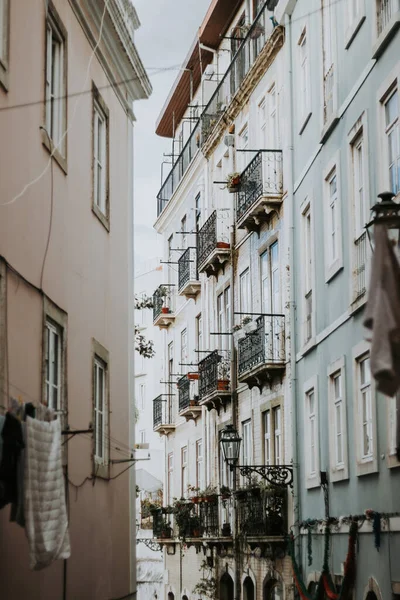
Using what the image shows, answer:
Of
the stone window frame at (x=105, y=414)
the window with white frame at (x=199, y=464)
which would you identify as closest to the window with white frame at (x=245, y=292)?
the window with white frame at (x=199, y=464)

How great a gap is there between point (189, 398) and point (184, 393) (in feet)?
2.04

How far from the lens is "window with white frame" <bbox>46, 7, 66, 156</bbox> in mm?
14805

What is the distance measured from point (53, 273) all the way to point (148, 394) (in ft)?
195

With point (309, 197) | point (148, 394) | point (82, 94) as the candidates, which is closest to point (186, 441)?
point (309, 197)

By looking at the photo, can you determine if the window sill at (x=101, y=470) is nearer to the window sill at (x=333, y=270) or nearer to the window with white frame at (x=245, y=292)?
the window sill at (x=333, y=270)

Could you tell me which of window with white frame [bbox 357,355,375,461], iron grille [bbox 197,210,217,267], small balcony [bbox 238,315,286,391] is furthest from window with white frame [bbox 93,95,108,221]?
iron grille [bbox 197,210,217,267]

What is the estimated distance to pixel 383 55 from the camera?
17.8 meters

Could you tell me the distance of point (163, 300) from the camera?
41.7 metres

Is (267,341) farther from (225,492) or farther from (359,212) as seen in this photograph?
(359,212)

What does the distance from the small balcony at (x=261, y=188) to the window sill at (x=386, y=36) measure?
905cm

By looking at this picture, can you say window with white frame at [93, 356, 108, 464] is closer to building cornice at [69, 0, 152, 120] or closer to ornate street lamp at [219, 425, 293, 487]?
building cornice at [69, 0, 152, 120]

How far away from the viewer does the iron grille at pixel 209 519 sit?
31.7 m

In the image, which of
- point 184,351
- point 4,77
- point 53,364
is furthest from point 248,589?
point 4,77

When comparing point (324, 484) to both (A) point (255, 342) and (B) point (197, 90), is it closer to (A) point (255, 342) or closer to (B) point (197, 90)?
(A) point (255, 342)
